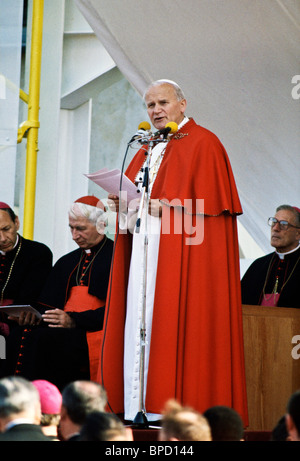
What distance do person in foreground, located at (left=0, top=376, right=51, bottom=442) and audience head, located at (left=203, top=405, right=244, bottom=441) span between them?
63 centimetres

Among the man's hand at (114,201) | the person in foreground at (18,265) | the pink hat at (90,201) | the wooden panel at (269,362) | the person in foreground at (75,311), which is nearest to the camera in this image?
the man's hand at (114,201)

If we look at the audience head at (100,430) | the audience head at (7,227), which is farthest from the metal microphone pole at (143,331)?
the audience head at (7,227)

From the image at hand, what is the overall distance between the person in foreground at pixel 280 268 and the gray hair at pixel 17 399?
3736 millimetres

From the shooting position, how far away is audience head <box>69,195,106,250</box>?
6.46m

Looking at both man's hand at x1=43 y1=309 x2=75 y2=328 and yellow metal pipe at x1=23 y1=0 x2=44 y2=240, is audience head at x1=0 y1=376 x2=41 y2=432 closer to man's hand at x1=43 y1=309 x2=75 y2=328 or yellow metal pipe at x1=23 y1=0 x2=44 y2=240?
man's hand at x1=43 y1=309 x2=75 y2=328

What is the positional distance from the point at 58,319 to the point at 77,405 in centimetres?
284

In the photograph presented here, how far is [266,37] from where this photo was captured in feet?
21.2

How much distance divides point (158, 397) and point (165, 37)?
335cm

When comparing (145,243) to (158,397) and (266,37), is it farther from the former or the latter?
(266,37)

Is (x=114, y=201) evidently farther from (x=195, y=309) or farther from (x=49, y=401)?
(x=49, y=401)

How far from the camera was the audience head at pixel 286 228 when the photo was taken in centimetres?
665

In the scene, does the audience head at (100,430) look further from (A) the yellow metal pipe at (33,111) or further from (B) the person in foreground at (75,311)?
(A) the yellow metal pipe at (33,111)
